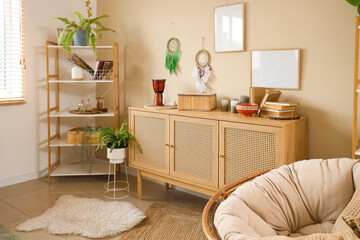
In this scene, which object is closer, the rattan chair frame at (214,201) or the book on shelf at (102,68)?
the rattan chair frame at (214,201)

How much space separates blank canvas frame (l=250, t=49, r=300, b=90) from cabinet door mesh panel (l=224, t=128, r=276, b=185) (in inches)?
21.9

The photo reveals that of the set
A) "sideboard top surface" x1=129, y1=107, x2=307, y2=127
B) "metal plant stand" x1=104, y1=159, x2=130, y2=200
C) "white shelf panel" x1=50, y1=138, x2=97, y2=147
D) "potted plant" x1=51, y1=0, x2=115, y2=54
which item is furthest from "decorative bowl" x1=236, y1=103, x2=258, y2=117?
"white shelf panel" x1=50, y1=138, x2=97, y2=147

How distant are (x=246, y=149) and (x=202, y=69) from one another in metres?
1.03

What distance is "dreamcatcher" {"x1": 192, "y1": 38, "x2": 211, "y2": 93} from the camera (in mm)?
3025

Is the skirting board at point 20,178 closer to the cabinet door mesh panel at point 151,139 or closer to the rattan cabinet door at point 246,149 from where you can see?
the cabinet door mesh panel at point 151,139

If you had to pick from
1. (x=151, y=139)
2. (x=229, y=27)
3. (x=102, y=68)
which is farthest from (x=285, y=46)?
(x=102, y=68)

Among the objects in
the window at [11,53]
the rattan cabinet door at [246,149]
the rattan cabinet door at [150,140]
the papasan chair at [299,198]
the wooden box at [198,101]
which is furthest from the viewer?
the window at [11,53]

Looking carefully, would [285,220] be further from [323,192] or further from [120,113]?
[120,113]

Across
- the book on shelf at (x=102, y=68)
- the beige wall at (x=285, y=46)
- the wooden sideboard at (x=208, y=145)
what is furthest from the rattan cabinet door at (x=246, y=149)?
the book on shelf at (x=102, y=68)

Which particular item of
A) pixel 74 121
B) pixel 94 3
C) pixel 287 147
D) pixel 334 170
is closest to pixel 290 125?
pixel 287 147

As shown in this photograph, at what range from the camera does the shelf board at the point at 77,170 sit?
11.7 feet

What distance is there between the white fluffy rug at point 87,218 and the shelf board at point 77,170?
557mm

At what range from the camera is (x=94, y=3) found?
13.3ft

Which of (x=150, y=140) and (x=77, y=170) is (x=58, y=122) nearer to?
(x=77, y=170)
